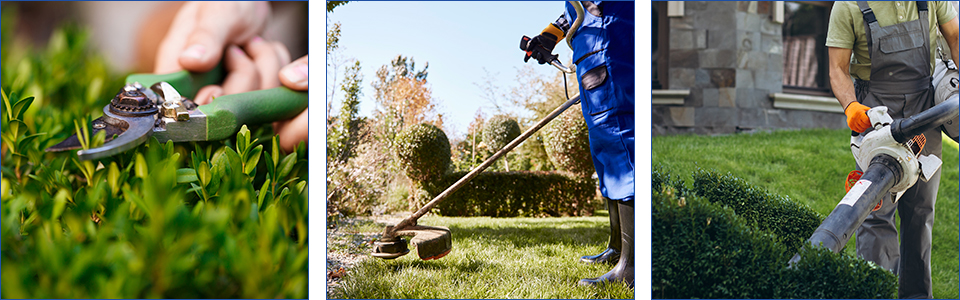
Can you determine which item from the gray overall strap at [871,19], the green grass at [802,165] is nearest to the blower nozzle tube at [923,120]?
the green grass at [802,165]

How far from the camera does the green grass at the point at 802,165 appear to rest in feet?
9.27

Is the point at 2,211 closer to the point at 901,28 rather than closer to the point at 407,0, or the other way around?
the point at 407,0

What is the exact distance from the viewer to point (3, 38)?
9.22 feet

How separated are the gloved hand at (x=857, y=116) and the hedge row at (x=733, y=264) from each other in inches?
28.6

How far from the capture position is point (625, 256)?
273cm

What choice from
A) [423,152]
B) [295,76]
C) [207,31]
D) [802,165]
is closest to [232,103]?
[295,76]

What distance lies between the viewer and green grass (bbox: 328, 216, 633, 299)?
276 centimetres

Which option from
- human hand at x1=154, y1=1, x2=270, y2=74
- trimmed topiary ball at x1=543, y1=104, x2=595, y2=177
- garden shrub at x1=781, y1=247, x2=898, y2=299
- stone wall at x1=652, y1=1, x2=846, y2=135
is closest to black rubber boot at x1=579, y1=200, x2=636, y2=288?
stone wall at x1=652, y1=1, x2=846, y2=135

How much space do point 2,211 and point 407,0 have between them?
2494mm

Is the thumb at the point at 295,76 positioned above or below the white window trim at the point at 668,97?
above

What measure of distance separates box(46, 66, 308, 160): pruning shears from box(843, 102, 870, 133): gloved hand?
9.84ft

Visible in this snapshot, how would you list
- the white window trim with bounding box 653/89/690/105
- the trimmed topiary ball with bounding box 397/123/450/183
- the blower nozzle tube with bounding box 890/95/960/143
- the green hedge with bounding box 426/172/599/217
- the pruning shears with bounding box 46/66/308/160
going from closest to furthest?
1. the pruning shears with bounding box 46/66/308/160
2. the blower nozzle tube with bounding box 890/95/960/143
3. the white window trim with bounding box 653/89/690/105
4. the trimmed topiary ball with bounding box 397/123/450/183
5. the green hedge with bounding box 426/172/599/217

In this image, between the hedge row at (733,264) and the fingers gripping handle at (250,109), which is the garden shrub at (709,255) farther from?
the fingers gripping handle at (250,109)

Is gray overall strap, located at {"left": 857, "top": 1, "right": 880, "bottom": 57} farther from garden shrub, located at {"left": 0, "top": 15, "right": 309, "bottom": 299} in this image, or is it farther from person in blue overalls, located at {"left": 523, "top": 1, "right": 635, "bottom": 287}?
garden shrub, located at {"left": 0, "top": 15, "right": 309, "bottom": 299}
